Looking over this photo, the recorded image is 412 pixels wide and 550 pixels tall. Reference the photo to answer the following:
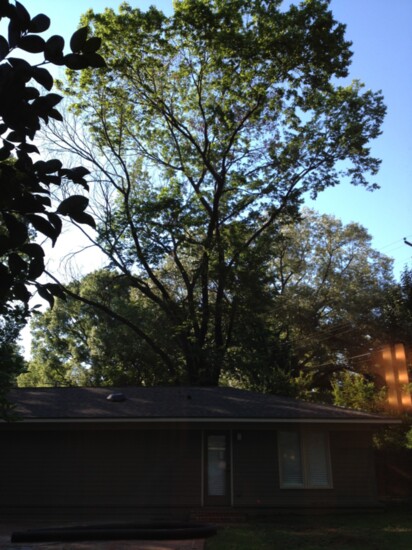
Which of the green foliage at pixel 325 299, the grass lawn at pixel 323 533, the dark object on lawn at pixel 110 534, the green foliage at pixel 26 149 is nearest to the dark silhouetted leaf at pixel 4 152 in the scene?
the green foliage at pixel 26 149

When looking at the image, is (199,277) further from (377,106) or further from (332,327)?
(332,327)

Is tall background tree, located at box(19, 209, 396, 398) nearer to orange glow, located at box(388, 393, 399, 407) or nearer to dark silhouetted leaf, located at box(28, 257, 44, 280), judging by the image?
orange glow, located at box(388, 393, 399, 407)

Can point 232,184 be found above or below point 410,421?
above

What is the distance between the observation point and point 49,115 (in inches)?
98.8

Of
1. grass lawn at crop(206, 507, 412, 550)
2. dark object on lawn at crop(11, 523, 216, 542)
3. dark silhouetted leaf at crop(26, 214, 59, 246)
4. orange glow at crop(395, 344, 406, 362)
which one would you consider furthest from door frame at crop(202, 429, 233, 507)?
dark silhouetted leaf at crop(26, 214, 59, 246)

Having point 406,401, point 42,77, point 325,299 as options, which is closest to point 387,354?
point 406,401

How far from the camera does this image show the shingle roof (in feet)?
42.7

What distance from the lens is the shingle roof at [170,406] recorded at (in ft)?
42.7

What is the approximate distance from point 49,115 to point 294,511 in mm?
12726

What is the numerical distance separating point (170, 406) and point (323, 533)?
17.6ft

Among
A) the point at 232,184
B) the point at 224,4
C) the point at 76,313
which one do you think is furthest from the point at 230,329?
the point at 76,313

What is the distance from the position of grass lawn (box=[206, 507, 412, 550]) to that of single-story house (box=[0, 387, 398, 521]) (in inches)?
38.7

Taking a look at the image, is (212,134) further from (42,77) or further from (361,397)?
(42,77)

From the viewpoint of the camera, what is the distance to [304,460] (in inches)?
528
